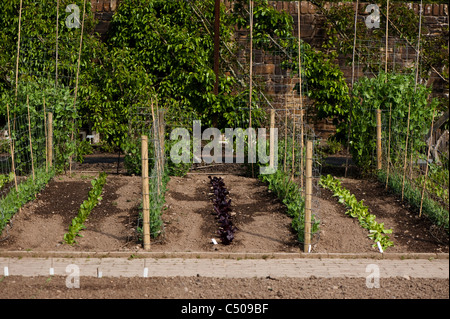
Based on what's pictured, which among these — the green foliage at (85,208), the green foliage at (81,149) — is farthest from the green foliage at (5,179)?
the green foliage at (81,149)

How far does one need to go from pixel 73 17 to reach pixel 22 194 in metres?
4.18

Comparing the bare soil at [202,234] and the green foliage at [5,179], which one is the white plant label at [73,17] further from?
the green foliage at [5,179]

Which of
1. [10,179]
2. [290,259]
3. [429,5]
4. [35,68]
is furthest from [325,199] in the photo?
[429,5]

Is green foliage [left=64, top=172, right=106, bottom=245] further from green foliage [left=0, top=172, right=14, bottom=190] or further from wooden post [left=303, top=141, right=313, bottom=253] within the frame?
wooden post [left=303, top=141, right=313, bottom=253]

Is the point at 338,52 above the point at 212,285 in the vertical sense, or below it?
above

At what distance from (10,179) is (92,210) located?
1.56m

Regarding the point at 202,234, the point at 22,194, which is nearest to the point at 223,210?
the point at 202,234

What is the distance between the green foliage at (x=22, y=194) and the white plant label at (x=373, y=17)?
6.37m

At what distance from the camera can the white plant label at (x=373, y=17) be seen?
12.5 meters

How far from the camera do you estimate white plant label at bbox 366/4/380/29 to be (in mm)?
12461

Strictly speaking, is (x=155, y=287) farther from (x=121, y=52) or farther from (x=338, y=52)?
(x=338, y=52)

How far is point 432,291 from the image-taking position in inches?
241

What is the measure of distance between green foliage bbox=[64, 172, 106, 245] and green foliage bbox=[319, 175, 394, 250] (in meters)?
3.14

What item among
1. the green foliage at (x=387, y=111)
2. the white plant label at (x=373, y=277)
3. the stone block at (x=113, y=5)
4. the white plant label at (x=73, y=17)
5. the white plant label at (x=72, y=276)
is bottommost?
the white plant label at (x=373, y=277)
